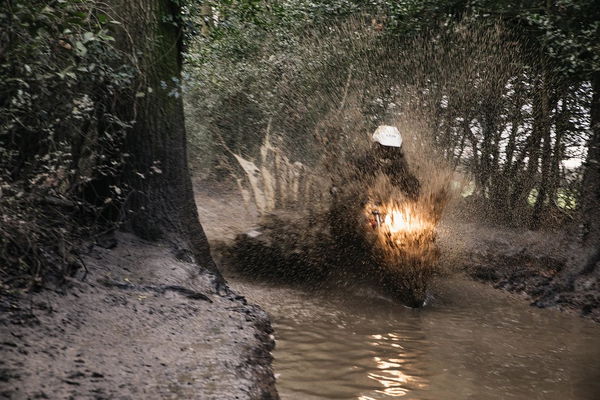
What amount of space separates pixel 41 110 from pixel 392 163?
4.88 metres

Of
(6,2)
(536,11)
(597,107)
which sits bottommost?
(6,2)

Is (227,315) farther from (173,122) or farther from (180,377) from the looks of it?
(173,122)

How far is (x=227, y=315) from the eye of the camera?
527 cm

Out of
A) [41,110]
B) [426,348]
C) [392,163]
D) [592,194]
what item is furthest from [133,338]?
[592,194]

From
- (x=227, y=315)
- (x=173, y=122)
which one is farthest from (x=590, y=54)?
(x=227, y=315)

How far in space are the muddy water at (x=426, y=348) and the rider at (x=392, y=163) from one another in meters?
1.49

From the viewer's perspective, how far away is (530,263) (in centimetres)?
1016

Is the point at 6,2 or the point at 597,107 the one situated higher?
the point at 597,107

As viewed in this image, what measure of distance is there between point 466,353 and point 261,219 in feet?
13.6

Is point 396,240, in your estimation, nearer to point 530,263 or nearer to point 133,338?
point 530,263

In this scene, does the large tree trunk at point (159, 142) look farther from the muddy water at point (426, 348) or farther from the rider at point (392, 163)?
the rider at point (392, 163)

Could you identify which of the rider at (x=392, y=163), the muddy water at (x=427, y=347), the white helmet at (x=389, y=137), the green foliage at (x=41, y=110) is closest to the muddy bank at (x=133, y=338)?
the green foliage at (x=41, y=110)

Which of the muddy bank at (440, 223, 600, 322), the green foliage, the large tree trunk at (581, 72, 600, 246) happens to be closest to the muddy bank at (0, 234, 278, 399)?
the green foliage

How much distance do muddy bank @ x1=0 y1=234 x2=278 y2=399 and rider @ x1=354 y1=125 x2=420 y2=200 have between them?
3.13 meters
